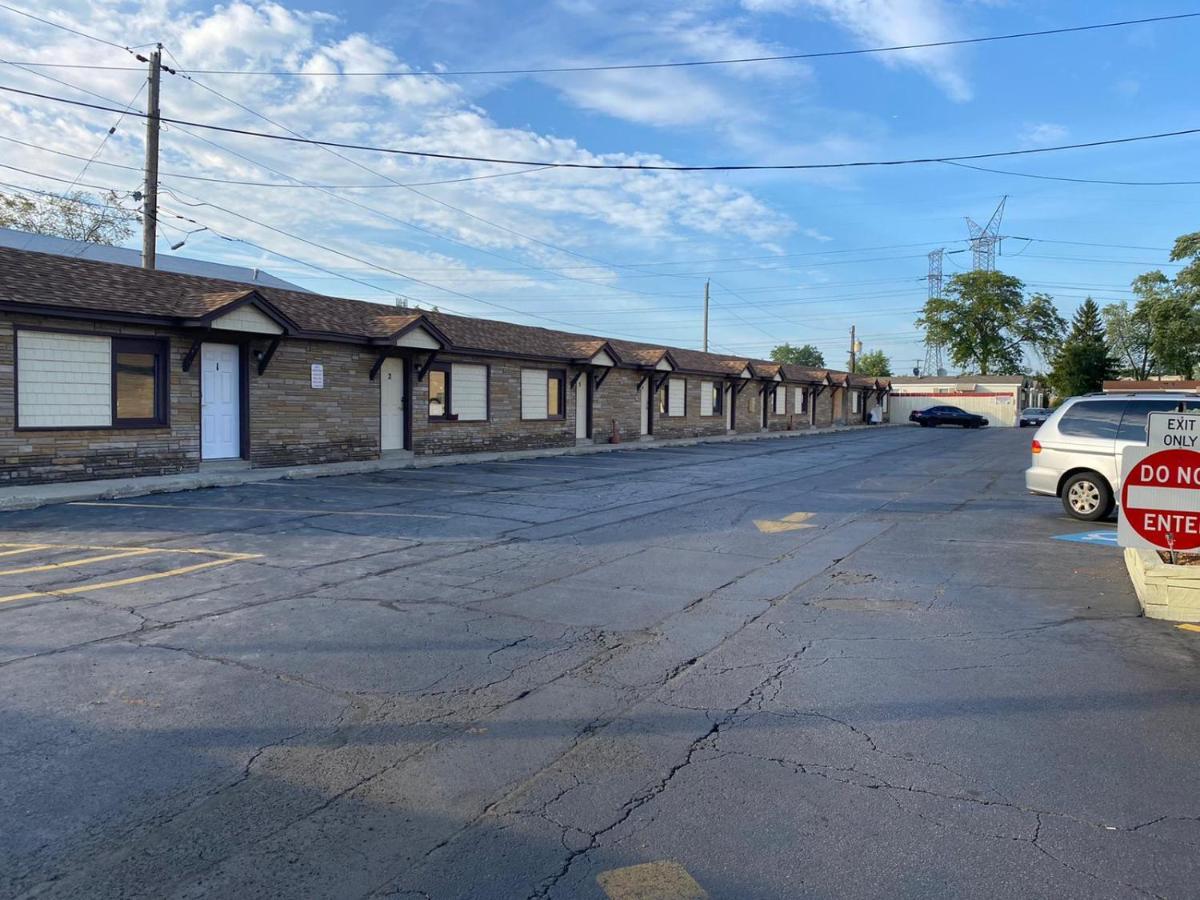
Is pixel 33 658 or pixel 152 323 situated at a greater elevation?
pixel 152 323

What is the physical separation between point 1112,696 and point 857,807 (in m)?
2.43

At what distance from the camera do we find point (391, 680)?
5.16 meters

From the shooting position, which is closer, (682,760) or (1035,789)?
(1035,789)

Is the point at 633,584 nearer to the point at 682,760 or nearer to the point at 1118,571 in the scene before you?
the point at 682,760

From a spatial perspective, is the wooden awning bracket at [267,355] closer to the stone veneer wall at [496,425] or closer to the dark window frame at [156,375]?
the dark window frame at [156,375]

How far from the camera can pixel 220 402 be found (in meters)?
16.3

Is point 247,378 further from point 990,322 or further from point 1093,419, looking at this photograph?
point 990,322

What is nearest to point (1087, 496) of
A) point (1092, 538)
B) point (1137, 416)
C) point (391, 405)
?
point (1137, 416)

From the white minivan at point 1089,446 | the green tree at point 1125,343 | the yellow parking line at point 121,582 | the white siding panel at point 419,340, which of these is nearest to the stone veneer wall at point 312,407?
the white siding panel at point 419,340

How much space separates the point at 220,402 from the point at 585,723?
559 inches

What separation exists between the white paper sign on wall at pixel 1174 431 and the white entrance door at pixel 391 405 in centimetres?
1626

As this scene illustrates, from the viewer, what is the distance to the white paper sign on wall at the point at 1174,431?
6.66m

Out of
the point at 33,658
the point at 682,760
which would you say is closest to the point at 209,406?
the point at 33,658

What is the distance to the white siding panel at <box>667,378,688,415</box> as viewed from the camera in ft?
108
